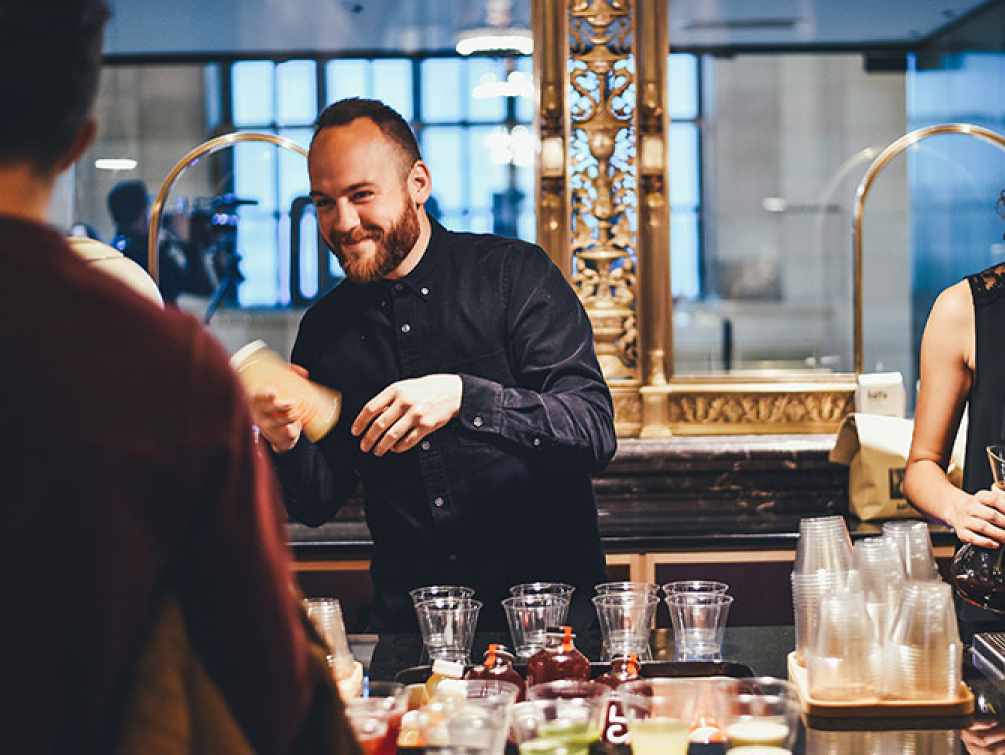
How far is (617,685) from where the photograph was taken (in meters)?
1.69

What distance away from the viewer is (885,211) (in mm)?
5348

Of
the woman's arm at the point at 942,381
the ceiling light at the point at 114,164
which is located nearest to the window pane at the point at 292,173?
the ceiling light at the point at 114,164

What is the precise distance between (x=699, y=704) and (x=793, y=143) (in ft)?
16.8

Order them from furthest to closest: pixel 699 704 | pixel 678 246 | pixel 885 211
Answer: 1. pixel 885 211
2. pixel 678 246
3. pixel 699 704

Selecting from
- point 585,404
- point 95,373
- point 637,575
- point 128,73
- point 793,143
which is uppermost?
point 128,73

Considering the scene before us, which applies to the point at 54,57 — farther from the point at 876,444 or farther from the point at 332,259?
the point at 332,259

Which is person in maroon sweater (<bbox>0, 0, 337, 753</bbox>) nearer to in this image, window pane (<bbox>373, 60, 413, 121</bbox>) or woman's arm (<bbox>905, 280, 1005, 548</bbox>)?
woman's arm (<bbox>905, 280, 1005, 548</bbox>)

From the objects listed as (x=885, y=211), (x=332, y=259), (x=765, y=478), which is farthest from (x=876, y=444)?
(x=332, y=259)

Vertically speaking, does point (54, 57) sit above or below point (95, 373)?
above

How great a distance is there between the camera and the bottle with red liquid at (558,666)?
1.76 metres

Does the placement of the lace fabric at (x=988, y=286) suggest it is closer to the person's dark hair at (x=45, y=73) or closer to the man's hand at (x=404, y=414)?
the man's hand at (x=404, y=414)

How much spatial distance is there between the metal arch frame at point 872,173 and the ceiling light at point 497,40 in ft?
3.90

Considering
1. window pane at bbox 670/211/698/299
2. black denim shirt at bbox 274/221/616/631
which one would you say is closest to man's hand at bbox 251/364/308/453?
black denim shirt at bbox 274/221/616/631

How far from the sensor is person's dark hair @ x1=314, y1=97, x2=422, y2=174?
238 cm
